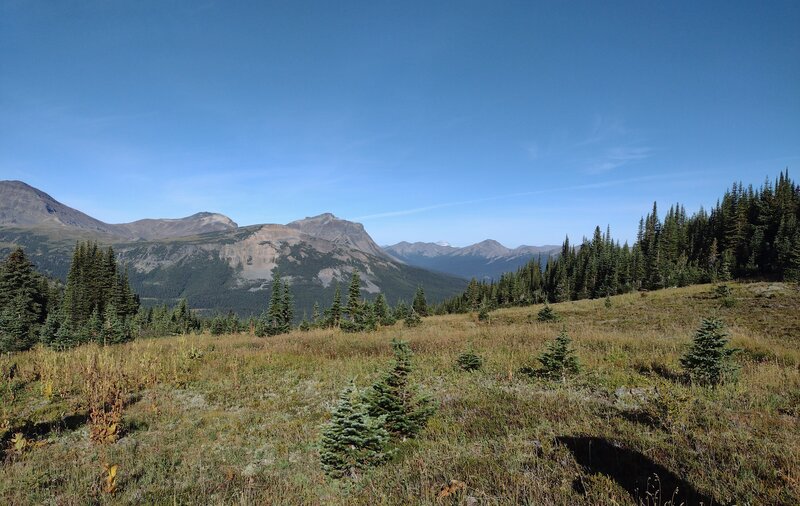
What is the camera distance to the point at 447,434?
8.09 meters

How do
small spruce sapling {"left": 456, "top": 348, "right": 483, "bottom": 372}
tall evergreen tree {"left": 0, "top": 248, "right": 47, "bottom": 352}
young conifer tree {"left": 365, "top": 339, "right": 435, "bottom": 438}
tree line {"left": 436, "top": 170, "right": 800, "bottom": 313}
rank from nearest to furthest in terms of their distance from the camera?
young conifer tree {"left": 365, "top": 339, "right": 435, "bottom": 438}
small spruce sapling {"left": 456, "top": 348, "right": 483, "bottom": 372}
tall evergreen tree {"left": 0, "top": 248, "right": 47, "bottom": 352}
tree line {"left": 436, "top": 170, "right": 800, "bottom": 313}

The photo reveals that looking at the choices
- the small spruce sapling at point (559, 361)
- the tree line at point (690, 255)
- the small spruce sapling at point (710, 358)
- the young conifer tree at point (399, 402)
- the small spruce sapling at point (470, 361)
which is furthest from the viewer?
the tree line at point (690, 255)

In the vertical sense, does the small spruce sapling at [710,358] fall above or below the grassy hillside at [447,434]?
above

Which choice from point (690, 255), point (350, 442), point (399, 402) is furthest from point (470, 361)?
point (690, 255)

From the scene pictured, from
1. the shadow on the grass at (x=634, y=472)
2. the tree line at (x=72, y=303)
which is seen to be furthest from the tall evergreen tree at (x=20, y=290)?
the shadow on the grass at (x=634, y=472)

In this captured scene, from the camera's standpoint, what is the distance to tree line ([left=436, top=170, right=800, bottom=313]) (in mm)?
59938

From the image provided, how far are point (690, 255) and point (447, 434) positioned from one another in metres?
104

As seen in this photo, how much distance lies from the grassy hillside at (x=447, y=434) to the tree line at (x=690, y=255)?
4011 cm

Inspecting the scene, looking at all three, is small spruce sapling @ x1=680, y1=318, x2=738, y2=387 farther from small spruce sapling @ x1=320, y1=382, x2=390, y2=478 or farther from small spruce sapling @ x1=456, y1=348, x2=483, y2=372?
small spruce sapling @ x1=320, y1=382, x2=390, y2=478

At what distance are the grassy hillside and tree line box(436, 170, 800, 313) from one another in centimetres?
4011

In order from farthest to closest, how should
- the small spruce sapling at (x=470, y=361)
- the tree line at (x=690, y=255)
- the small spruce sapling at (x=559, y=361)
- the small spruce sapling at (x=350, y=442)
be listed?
the tree line at (x=690, y=255) → the small spruce sapling at (x=470, y=361) → the small spruce sapling at (x=559, y=361) → the small spruce sapling at (x=350, y=442)

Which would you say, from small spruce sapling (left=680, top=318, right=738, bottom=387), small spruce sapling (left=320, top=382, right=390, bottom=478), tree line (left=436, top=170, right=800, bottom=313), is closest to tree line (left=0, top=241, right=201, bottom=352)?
small spruce sapling (left=320, top=382, right=390, bottom=478)

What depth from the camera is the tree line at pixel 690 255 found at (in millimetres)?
59938

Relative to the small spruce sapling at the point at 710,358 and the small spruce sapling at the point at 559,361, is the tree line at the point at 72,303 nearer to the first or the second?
the small spruce sapling at the point at 559,361
